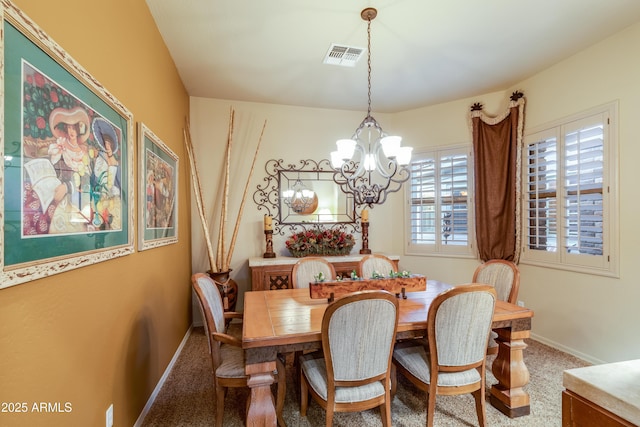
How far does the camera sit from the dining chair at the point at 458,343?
1713 mm

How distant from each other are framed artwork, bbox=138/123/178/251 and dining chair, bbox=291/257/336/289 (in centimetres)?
124

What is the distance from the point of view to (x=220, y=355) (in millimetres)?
2014

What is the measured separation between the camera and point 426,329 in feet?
6.00

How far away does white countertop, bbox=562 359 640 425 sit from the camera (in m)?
0.73

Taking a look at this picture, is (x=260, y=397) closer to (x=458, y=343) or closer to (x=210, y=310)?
(x=210, y=310)

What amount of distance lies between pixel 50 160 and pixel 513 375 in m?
2.91

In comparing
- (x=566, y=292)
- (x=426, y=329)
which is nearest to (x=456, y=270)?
(x=566, y=292)

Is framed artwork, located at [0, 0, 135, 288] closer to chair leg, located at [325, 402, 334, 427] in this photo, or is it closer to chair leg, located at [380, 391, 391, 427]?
chair leg, located at [325, 402, 334, 427]

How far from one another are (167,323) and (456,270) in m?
3.61

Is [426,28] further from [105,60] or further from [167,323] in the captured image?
[167,323]

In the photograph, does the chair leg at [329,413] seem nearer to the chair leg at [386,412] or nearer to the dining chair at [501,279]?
the chair leg at [386,412]

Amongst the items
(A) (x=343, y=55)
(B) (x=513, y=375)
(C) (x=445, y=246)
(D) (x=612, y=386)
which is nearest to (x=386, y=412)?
(B) (x=513, y=375)

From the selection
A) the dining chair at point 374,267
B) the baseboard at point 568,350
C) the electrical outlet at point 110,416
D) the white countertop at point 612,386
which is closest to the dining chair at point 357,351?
the white countertop at point 612,386

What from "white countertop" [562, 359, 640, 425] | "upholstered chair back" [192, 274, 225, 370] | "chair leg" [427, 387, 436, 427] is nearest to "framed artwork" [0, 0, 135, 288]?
"upholstered chair back" [192, 274, 225, 370]
